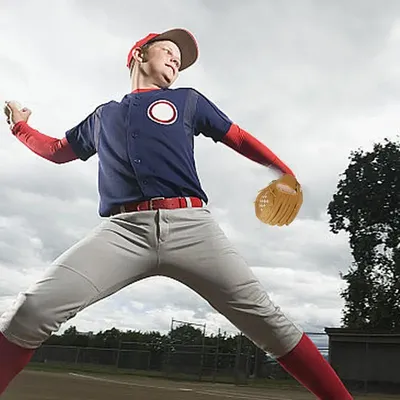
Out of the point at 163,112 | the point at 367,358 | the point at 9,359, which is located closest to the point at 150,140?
the point at 163,112

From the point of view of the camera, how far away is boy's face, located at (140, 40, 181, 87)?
1.75 metres

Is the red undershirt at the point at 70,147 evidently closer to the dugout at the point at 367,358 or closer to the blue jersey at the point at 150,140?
the blue jersey at the point at 150,140

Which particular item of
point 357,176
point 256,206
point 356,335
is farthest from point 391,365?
point 256,206

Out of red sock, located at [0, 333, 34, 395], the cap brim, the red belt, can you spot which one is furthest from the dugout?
red sock, located at [0, 333, 34, 395]

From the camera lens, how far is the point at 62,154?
1775 mm

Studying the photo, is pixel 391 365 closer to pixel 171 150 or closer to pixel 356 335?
pixel 356 335

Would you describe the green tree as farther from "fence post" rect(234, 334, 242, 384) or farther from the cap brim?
the cap brim

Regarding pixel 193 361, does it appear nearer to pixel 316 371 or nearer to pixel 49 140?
pixel 49 140

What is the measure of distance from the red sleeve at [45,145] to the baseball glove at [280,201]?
47 cm

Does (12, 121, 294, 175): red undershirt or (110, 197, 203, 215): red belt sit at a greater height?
(12, 121, 294, 175): red undershirt

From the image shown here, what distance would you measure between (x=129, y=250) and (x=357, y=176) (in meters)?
10.9

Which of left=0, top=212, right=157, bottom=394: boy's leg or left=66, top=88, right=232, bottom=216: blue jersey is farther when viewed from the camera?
Answer: left=66, top=88, right=232, bottom=216: blue jersey

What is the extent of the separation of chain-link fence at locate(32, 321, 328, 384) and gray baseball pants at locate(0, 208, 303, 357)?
859 cm

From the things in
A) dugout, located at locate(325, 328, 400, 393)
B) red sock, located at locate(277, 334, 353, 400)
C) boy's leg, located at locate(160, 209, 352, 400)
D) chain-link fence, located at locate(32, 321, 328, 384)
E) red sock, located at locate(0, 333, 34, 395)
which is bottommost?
red sock, located at locate(0, 333, 34, 395)
